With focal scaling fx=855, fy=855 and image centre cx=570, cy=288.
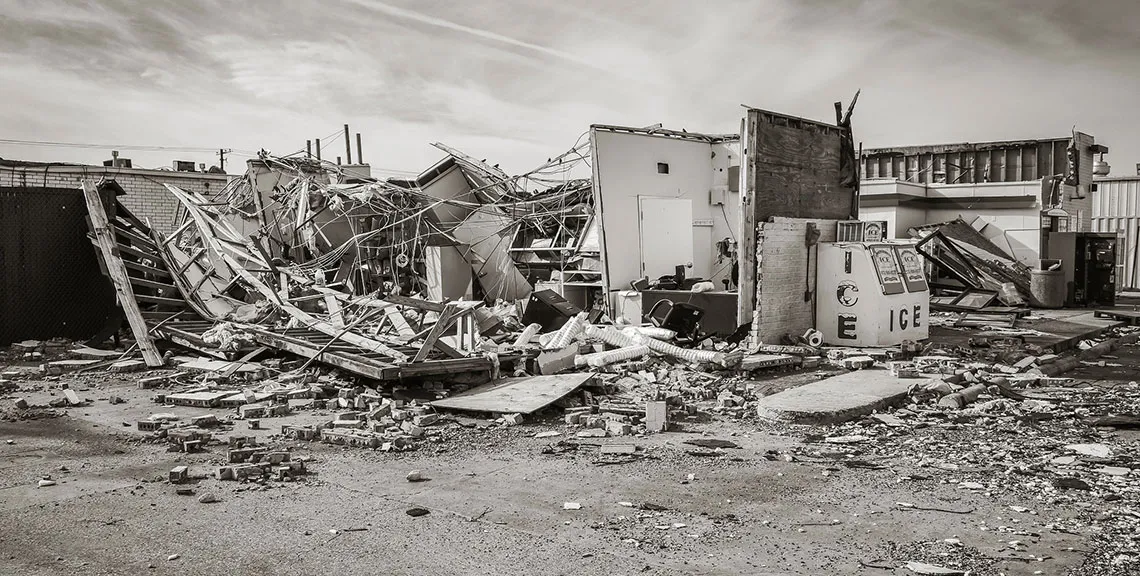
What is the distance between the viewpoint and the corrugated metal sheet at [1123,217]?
28.3 meters

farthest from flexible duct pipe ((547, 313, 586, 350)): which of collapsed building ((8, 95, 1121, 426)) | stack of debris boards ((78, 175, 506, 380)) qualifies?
stack of debris boards ((78, 175, 506, 380))

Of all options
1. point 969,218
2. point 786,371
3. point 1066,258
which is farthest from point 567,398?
point 969,218

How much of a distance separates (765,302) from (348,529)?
7.19m

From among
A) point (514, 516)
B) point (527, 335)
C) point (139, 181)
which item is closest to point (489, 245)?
point (527, 335)

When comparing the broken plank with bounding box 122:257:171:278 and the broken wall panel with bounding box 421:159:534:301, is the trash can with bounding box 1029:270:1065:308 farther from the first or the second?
the broken plank with bounding box 122:257:171:278

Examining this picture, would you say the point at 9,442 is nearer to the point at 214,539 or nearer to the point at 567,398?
the point at 214,539

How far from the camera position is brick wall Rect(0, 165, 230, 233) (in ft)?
82.6

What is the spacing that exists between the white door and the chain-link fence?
27.7 ft

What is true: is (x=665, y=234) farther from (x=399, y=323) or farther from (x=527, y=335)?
(x=399, y=323)

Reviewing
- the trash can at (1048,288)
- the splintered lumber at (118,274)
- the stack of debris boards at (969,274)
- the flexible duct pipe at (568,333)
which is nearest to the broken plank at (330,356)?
the splintered lumber at (118,274)

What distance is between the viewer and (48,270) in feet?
42.2

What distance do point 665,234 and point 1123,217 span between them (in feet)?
76.4

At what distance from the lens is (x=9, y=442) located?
677 cm

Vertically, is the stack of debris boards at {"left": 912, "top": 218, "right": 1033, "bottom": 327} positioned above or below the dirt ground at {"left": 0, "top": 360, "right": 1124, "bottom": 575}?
above
